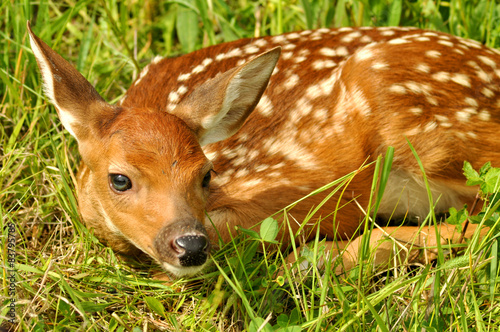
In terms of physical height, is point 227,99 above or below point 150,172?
above

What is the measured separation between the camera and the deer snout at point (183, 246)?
2.43m

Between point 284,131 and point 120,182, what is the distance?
101 cm

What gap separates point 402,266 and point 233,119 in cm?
101

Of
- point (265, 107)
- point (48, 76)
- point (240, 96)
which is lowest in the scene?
point (265, 107)

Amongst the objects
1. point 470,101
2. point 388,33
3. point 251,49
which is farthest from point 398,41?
point 251,49

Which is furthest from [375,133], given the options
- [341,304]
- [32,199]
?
[32,199]

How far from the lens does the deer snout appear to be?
2430mm

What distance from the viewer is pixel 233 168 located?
3283 millimetres

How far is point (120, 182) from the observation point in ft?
8.79

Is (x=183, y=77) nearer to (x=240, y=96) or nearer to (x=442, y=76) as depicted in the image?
(x=240, y=96)

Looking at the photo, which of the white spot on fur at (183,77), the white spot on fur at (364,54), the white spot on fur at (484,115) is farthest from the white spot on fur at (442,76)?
the white spot on fur at (183,77)

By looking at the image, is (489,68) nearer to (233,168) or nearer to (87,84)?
(233,168)

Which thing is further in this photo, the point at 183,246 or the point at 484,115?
the point at 484,115

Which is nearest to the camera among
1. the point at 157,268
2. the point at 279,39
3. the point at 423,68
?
the point at 157,268
